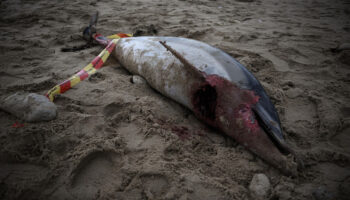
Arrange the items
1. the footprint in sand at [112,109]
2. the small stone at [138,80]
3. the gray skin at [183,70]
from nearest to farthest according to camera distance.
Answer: the gray skin at [183,70], the footprint in sand at [112,109], the small stone at [138,80]

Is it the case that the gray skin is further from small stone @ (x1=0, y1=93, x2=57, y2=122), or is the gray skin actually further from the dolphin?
small stone @ (x1=0, y1=93, x2=57, y2=122)

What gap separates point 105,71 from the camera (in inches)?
85.6

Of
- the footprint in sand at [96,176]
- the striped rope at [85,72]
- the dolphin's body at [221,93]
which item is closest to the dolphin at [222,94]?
the dolphin's body at [221,93]

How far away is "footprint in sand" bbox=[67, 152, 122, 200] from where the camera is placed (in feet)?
3.41

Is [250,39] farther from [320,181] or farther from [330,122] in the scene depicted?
[320,181]

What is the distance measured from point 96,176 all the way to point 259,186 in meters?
0.99

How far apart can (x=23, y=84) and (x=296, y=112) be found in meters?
2.68

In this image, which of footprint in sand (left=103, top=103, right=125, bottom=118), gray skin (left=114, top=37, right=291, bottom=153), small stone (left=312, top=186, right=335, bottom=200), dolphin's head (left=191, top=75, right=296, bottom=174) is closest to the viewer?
small stone (left=312, top=186, right=335, bottom=200)

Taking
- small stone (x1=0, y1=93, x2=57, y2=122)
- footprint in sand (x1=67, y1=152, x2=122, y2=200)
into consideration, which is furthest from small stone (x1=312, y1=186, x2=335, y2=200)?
small stone (x1=0, y1=93, x2=57, y2=122)

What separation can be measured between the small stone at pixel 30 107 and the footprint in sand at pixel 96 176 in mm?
516

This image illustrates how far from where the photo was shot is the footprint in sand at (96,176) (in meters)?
1.04

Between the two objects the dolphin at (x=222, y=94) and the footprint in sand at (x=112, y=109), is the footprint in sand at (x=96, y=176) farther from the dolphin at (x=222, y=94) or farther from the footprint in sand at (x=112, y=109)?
the dolphin at (x=222, y=94)

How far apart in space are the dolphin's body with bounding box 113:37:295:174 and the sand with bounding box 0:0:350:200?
0.33 feet

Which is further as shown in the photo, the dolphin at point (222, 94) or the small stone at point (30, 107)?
the small stone at point (30, 107)
